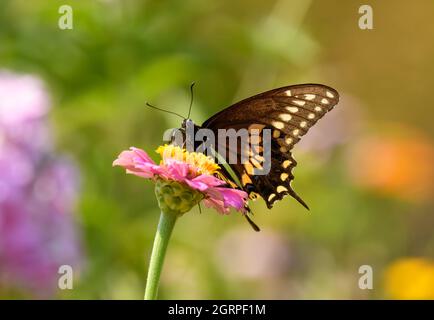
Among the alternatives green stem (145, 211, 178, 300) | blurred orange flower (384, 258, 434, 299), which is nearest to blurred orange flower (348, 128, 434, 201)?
blurred orange flower (384, 258, 434, 299)

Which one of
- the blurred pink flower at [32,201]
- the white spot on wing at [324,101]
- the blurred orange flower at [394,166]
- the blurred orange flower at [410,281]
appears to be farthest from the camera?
the blurred orange flower at [394,166]

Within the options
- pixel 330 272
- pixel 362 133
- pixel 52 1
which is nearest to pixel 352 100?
pixel 362 133

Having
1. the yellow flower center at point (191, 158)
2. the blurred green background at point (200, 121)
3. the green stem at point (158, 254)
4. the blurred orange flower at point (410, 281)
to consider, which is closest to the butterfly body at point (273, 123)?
the yellow flower center at point (191, 158)

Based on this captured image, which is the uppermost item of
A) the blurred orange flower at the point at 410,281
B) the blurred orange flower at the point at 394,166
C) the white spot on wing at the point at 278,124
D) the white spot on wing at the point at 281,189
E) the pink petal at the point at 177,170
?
the blurred orange flower at the point at 394,166

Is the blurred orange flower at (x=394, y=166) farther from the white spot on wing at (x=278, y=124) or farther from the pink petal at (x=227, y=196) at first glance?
the pink petal at (x=227, y=196)

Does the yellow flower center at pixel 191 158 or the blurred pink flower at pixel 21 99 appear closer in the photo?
the yellow flower center at pixel 191 158

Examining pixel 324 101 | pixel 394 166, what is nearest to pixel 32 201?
pixel 324 101

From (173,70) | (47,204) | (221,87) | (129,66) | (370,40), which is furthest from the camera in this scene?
(370,40)

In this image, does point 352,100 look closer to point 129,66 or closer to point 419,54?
point 419,54
